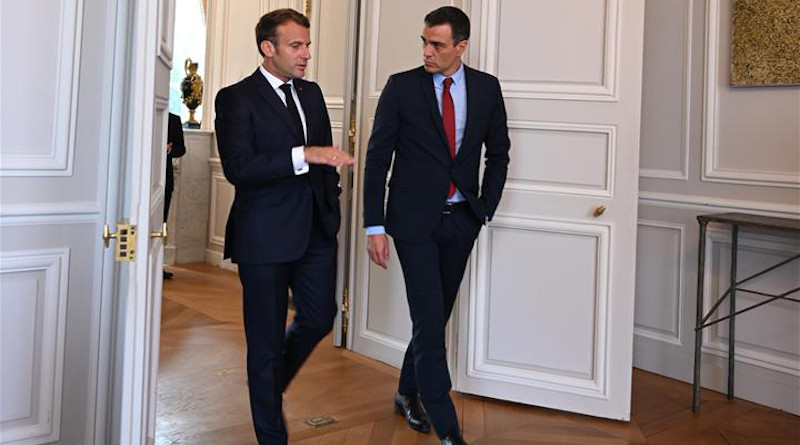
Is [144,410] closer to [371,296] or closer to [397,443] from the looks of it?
[397,443]

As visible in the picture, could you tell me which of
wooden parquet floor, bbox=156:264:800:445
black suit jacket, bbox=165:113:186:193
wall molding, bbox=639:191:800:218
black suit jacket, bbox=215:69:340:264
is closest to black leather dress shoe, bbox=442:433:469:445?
wooden parquet floor, bbox=156:264:800:445

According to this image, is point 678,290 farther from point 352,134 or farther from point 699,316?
point 352,134

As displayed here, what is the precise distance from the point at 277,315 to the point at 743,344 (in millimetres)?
2370

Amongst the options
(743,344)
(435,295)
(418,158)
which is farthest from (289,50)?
(743,344)

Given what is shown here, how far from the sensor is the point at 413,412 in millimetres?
3000

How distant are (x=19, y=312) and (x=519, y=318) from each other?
204 centimetres

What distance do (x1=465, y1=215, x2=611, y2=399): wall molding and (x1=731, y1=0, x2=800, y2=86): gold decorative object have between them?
112cm

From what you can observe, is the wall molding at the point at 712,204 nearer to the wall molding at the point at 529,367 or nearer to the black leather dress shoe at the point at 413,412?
the wall molding at the point at 529,367

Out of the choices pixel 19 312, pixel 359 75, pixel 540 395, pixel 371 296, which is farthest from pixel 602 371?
pixel 19 312

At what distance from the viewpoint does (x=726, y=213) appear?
353 cm

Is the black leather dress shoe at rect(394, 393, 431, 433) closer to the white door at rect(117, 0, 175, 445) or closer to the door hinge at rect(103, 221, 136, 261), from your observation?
the white door at rect(117, 0, 175, 445)

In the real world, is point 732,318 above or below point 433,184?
below

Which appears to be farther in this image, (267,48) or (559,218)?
(559,218)

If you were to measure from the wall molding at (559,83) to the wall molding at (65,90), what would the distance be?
Answer: 177 cm
